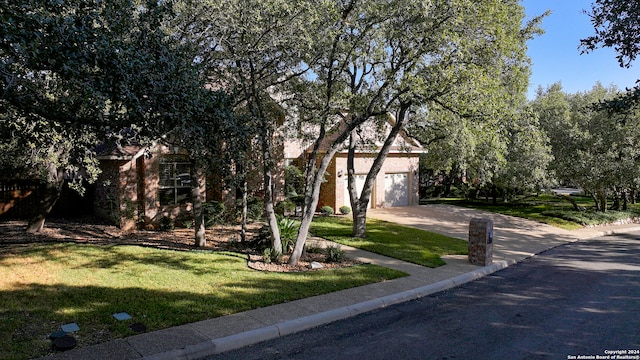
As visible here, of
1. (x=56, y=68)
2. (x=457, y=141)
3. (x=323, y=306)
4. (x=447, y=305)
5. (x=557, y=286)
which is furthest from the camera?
(x=457, y=141)

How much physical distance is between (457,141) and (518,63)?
3519 mm

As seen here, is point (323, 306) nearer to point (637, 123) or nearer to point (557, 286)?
point (557, 286)

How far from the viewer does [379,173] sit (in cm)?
Answer: 2380

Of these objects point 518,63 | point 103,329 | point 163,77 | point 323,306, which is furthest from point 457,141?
point 103,329

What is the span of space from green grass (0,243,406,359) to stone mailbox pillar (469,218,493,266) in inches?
111

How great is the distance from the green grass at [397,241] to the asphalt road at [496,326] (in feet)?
8.61

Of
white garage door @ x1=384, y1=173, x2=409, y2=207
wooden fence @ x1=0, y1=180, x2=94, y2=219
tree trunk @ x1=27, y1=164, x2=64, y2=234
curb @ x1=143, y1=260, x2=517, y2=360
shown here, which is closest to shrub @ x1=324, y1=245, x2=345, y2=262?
curb @ x1=143, y1=260, x2=517, y2=360

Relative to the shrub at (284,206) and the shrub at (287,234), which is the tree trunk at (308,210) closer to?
the shrub at (287,234)

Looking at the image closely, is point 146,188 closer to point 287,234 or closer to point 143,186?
point 143,186

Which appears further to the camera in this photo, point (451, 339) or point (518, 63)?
point (518, 63)

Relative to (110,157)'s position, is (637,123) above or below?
above

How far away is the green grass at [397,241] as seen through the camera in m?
12.7

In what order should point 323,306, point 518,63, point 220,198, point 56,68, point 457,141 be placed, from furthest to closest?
1. point 220,198
2. point 457,141
3. point 518,63
4. point 323,306
5. point 56,68

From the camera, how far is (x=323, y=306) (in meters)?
7.71
